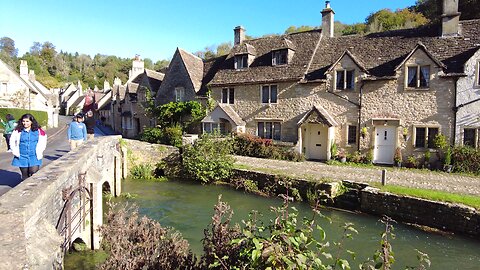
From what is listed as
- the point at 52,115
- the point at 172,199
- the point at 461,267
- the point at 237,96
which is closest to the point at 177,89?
the point at 237,96

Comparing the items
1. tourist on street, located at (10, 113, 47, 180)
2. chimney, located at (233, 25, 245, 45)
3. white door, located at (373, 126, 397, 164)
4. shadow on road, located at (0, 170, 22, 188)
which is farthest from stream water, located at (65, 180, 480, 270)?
chimney, located at (233, 25, 245, 45)

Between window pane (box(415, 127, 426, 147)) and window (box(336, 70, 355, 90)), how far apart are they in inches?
192

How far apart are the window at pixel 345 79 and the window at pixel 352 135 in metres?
2.73

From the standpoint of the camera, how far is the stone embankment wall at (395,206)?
35.6ft

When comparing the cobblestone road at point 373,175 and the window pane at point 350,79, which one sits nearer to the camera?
the cobblestone road at point 373,175

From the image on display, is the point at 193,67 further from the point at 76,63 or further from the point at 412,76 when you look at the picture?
the point at 76,63

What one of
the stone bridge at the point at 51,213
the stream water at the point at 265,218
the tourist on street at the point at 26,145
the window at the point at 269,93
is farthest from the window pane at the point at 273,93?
the tourist on street at the point at 26,145

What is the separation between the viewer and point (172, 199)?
15.7 metres

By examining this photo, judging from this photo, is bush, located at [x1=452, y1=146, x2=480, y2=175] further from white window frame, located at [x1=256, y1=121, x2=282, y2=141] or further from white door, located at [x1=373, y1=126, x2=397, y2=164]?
white window frame, located at [x1=256, y1=121, x2=282, y2=141]

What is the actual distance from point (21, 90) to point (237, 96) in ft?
101

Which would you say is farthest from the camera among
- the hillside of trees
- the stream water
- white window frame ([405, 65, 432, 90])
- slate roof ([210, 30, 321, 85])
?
the hillside of trees

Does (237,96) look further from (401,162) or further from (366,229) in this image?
(366,229)

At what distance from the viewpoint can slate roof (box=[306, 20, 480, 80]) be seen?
1808 cm

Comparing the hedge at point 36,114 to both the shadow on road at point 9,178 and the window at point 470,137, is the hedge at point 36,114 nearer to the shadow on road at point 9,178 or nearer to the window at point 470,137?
the shadow on road at point 9,178
